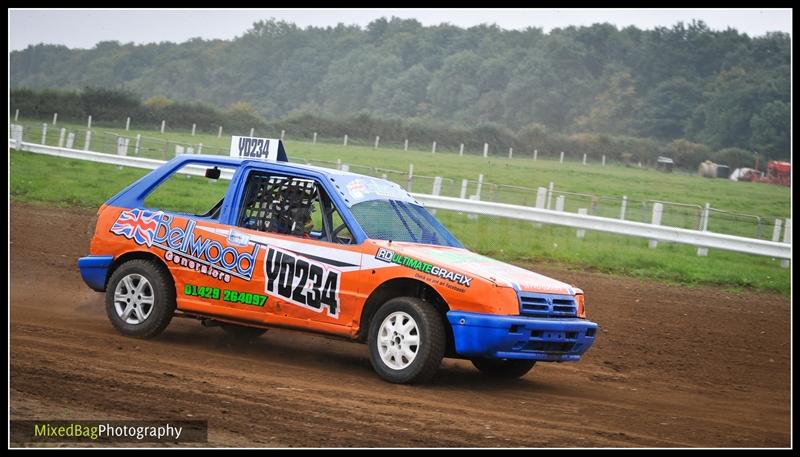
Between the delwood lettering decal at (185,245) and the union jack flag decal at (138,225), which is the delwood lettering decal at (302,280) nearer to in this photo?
the delwood lettering decal at (185,245)

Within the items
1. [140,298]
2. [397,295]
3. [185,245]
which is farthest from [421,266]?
[140,298]

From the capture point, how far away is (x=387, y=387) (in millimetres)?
8156

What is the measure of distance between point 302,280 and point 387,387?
1282mm

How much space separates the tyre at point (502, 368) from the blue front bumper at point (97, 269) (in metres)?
3.48

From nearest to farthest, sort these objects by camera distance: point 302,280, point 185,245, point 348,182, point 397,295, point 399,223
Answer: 1. point 397,295
2. point 302,280
3. point 399,223
4. point 348,182
5. point 185,245

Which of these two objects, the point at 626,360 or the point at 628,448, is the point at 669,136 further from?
the point at 628,448

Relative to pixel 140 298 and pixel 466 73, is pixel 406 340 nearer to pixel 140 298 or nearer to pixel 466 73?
pixel 140 298

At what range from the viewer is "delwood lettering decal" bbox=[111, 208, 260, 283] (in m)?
9.21

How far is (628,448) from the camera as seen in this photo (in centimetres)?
644

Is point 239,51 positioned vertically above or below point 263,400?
above

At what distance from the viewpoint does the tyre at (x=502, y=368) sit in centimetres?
938

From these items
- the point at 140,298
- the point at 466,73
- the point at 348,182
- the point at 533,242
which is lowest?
the point at 140,298

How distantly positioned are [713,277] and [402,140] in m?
37.9

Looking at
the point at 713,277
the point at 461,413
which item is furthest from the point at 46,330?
the point at 713,277
